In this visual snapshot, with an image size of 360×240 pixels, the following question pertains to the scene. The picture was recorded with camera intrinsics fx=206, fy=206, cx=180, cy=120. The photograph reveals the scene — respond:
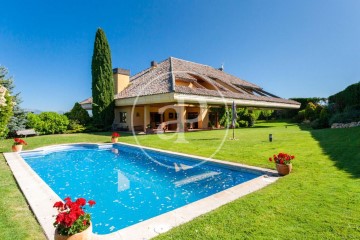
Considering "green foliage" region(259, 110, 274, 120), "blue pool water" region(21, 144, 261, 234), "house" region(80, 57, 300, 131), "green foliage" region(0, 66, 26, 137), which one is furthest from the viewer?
"green foliage" region(259, 110, 274, 120)

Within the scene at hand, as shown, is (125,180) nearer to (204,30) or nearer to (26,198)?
(26,198)

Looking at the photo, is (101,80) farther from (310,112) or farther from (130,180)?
(310,112)

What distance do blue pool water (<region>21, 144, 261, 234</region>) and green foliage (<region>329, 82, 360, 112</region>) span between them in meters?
18.8

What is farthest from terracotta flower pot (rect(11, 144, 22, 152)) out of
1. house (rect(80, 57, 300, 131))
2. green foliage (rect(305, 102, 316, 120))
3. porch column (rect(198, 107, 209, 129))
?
green foliage (rect(305, 102, 316, 120))

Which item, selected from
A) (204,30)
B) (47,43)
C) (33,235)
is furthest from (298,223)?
(47,43)

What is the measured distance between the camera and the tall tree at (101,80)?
2439 cm

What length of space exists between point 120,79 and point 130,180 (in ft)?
69.5

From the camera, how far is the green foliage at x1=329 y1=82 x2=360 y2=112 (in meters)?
19.6

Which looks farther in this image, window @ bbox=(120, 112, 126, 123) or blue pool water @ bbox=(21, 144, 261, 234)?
window @ bbox=(120, 112, 126, 123)

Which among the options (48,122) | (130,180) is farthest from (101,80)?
(130,180)

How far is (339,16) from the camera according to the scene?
16375 millimetres

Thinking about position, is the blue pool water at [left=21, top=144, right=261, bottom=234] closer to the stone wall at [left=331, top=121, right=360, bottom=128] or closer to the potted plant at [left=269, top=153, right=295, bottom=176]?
the potted plant at [left=269, top=153, right=295, bottom=176]

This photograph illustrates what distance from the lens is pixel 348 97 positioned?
2077cm

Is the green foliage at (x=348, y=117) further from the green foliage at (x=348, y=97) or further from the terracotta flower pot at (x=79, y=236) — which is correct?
the terracotta flower pot at (x=79, y=236)
